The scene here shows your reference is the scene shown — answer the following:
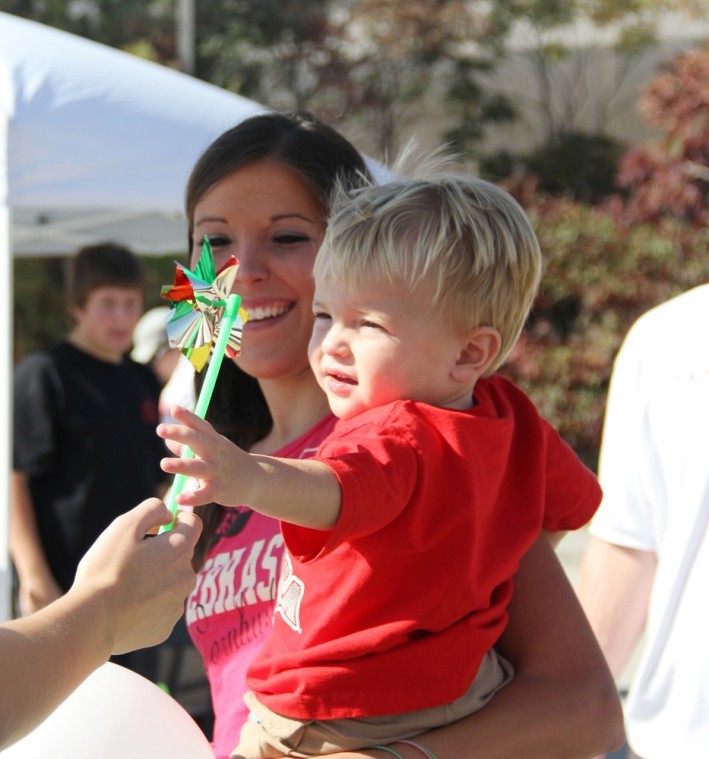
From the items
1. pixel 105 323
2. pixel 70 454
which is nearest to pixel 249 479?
pixel 70 454

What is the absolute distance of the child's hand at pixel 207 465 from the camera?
4.02 ft

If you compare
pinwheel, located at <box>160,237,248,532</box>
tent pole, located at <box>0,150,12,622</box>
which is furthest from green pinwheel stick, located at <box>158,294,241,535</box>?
tent pole, located at <box>0,150,12,622</box>

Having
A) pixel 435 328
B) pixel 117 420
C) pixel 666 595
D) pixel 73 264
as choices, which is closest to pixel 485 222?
pixel 435 328

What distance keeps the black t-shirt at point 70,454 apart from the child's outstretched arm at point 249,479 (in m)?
3.54

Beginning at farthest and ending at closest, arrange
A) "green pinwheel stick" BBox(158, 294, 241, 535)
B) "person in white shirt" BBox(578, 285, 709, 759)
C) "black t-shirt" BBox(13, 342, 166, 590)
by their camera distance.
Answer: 1. "black t-shirt" BBox(13, 342, 166, 590)
2. "person in white shirt" BBox(578, 285, 709, 759)
3. "green pinwheel stick" BBox(158, 294, 241, 535)

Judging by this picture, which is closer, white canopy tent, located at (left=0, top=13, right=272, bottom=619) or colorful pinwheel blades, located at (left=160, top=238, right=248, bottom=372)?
colorful pinwheel blades, located at (left=160, top=238, right=248, bottom=372)

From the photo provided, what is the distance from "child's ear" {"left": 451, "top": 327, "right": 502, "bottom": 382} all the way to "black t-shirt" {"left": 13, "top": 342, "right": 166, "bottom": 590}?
3.33 m

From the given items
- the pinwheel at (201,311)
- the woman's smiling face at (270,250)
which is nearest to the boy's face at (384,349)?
the pinwheel at (201,311)

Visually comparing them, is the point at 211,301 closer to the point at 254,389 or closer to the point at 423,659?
the point at 423,659

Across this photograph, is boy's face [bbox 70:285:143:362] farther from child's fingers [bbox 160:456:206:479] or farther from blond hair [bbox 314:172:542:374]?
child's fingers [bbox 160:456:206:479]

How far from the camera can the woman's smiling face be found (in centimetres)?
197

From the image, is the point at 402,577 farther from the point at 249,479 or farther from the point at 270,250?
the point at 270,250

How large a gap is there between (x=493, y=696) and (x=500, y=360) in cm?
49

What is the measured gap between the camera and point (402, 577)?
1.51 metres
